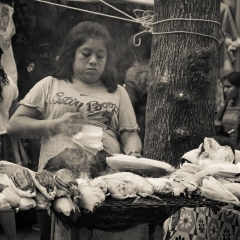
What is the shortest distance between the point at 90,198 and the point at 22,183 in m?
0.33

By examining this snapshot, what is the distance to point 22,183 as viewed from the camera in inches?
102

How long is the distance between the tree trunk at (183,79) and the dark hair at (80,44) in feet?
2.31

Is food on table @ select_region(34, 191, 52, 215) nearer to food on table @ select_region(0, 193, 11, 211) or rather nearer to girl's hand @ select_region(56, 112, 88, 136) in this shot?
food on table @ select_region(0, 193, 11, 211)

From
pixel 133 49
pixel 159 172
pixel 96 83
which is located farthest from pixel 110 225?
pixel 133 49

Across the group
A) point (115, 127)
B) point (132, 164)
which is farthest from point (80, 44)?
point (132, 164)

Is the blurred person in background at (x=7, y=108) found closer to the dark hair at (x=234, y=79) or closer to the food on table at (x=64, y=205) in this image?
the food on table at (x=64, y=205)

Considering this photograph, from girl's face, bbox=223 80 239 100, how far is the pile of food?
2339 millimetres

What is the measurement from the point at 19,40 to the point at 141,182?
291 centimetres

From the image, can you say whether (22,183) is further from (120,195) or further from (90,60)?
(90,60)

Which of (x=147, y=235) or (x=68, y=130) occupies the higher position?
(x=68, y=130)

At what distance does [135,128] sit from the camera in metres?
3.74

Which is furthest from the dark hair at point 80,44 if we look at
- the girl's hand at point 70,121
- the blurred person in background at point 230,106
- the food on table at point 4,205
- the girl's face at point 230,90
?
the girl's face at point 230,90

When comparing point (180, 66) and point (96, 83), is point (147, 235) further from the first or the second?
point (180, 66)

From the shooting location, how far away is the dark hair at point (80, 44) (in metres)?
3.64
